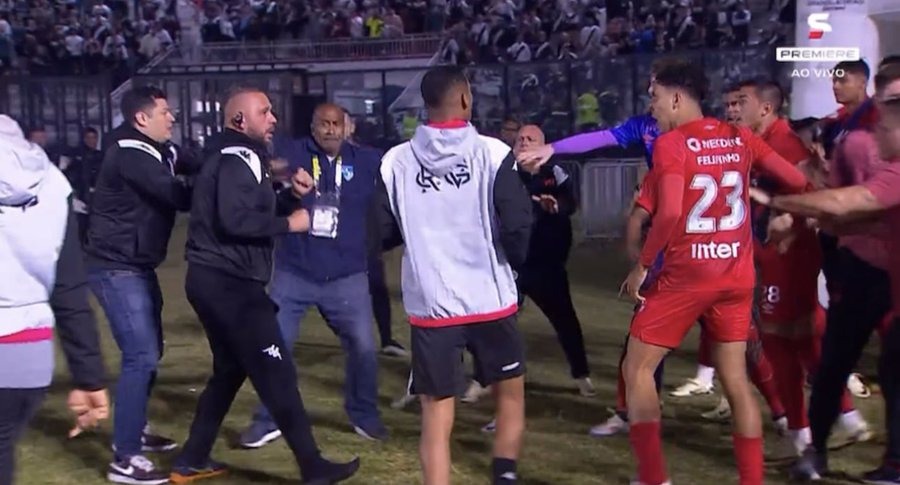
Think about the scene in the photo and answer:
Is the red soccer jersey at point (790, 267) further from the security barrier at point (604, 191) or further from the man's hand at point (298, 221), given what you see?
the security barrier at point (604, 191)

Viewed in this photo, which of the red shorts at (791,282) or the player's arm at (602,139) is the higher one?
the player's arm at (602,139)

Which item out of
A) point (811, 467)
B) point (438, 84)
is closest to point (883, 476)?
point (811, 467)

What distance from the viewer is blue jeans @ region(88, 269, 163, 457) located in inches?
240

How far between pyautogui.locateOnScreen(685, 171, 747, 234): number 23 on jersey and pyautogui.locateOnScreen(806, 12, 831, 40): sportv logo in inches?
222

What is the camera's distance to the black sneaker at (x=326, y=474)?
5594 millimetres

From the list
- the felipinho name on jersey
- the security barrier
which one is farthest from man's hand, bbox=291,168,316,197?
the security barrier

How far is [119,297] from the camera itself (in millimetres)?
6125

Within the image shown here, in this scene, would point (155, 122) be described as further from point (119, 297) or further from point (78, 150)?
point (78, 150)

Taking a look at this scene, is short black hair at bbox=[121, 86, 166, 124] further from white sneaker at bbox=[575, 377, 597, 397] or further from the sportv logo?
the sportv logo

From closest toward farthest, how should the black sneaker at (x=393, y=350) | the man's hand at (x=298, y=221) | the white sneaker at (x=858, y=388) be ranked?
the man's hand at (x=298, y=221)
the white sneaker at (x=858, y=388)
the black sneaker at (x=393, y=350)

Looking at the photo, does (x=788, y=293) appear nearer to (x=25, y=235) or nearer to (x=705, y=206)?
(x=705, y=206)

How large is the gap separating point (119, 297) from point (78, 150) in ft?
56.5

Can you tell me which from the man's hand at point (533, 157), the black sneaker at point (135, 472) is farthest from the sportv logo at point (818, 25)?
the black sneaker at point (135, 472)

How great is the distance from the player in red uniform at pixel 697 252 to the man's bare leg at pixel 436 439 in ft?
2.60
